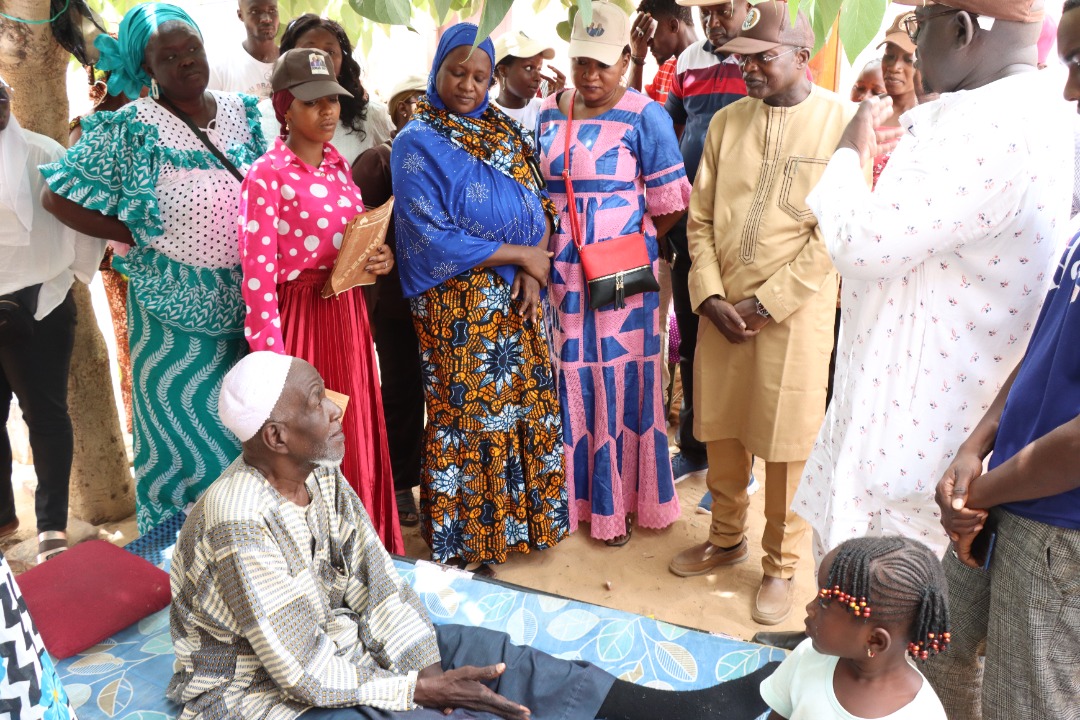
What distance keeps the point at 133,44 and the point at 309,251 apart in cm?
99

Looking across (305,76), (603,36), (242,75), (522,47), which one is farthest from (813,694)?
(242,75)

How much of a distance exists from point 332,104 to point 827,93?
6.15ft

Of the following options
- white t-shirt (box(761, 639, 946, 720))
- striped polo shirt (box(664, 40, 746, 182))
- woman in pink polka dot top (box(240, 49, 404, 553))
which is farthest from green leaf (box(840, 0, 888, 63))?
striped polo shirt (box(664, 40, 746, 182))

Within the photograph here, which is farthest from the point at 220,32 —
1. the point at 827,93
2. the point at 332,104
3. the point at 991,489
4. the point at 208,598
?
the point at 991,489

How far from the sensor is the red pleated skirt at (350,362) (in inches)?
132

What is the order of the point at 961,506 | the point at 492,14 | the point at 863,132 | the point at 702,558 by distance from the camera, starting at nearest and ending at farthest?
the point at 492,14
the point at 961,506
the point at 863,132
the point at 702,558

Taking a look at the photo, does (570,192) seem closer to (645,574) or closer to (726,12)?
(726,12)

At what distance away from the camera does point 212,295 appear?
10.9ft

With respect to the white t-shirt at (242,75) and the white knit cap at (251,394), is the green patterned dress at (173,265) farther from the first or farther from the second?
the white knit cap at (251,394)

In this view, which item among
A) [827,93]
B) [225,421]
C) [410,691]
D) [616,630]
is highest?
[827,93]

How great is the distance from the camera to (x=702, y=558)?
3984mm

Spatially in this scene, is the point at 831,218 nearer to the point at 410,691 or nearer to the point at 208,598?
the point at 410,691

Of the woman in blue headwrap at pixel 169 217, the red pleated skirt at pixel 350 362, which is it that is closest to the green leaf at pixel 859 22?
the red pleated skirt at pixel 350 362

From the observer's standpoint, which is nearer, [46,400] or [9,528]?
[46,400]
